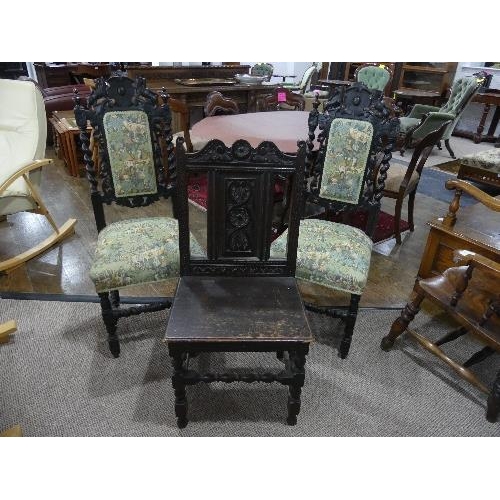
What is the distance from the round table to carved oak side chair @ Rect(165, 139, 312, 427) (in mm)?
1030

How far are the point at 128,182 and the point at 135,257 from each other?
50cm

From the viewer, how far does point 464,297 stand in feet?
5.46

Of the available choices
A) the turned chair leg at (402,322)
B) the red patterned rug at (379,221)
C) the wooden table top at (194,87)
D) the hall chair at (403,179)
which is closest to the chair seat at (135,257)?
the turned chair leg at (402,322)

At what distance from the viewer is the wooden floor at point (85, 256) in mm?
2348

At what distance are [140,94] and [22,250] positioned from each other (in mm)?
1510

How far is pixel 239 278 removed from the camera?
161 centimetres

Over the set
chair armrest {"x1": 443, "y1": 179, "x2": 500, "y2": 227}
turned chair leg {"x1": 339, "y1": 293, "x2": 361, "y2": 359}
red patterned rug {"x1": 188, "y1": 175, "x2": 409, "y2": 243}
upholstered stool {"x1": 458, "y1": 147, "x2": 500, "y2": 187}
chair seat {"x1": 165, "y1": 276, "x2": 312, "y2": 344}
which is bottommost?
red patterned rug {"x1": 188, "y1": 175, "x2": 409, "y2": 243}

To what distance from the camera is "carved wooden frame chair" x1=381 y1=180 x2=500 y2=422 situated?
1.51 metres

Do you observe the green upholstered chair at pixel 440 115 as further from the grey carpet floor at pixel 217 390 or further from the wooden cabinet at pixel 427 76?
the grey carpet floor at pixel 217 390

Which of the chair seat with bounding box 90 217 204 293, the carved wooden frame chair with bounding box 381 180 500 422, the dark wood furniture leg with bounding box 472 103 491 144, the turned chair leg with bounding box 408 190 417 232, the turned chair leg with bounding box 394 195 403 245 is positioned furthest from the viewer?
the dark wood furniture leg with bounding box 472 103 491 144

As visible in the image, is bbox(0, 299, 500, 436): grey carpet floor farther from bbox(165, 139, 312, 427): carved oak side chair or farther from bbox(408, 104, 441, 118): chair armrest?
bbox(408, 104, 441, 118): chair armrest

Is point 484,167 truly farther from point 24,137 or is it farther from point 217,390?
point 24,137

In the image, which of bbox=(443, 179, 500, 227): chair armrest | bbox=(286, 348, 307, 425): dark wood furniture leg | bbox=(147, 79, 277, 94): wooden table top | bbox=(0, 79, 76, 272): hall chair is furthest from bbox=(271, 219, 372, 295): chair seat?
bbox=(147, 79, 277, 94): wooden table top

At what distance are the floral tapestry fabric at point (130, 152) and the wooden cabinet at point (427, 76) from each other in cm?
539
